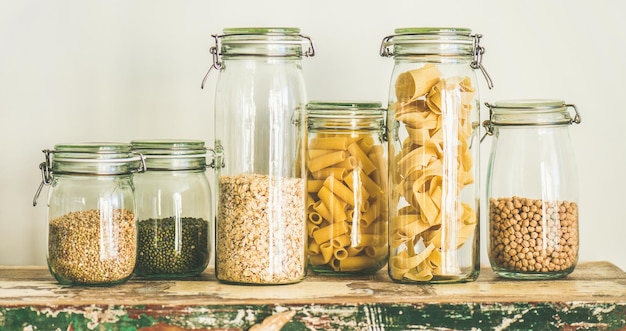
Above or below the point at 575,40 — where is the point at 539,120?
below

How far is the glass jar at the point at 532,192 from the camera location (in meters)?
1.30

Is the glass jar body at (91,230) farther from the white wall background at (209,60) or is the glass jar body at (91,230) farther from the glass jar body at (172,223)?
the white wall background at (209,60)

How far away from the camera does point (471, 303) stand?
115cm

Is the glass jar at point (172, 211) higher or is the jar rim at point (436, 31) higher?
the jar rim at point (436, 31)

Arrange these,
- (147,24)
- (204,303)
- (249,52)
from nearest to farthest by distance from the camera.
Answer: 1. (204,303)
2. (249,52)
3. (147,24)

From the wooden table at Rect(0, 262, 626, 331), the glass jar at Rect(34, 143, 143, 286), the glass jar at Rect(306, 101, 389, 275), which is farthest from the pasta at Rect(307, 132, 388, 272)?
the glass jar at Rect(34, 143, 143, 286)

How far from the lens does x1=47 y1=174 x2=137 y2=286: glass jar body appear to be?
4.06ft

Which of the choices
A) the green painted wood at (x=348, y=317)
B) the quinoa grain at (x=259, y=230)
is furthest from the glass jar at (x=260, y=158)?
the green painted wood at (x=348, y=317)

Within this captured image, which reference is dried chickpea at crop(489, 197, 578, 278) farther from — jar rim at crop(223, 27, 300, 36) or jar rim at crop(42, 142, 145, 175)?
jar rim at crop(42, 142, 145, 175)

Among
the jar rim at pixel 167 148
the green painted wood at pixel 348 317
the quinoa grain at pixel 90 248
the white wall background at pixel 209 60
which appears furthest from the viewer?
the white wall background at pixel 209 60

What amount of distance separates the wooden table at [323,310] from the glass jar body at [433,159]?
0.09 m

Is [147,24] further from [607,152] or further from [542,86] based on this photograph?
[607,152]

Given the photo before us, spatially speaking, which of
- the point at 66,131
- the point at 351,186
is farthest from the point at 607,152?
Answer: the point at 66,131

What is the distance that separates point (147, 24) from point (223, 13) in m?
0.14
